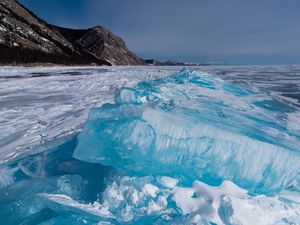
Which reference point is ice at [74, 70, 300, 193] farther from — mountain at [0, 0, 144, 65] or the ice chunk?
mountain at [0, 0, 144, 65]

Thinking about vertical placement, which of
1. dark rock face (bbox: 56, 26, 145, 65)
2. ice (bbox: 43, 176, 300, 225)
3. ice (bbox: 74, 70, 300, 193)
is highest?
ice (bbox: 74, 70, 300, 193)

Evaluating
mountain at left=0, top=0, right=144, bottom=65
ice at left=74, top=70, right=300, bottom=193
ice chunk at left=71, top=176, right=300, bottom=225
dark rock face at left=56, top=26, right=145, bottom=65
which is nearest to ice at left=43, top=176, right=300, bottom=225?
ice chunk at left=71, top=176, right=300, bottom=225

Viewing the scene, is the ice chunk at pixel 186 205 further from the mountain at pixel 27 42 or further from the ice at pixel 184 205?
the mountain at pixel 27 42

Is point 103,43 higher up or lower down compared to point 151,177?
lower down

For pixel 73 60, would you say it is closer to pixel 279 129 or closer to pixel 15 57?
pixel 15 57

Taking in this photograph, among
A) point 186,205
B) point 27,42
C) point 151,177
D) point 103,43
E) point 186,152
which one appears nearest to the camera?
point 186,205

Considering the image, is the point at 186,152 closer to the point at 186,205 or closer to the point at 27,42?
the point at 186,205

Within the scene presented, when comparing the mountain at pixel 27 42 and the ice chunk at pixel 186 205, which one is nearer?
the ice chunk at pixel 186 205

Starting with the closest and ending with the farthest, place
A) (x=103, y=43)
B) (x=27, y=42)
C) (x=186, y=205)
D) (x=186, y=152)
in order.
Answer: (x=186, y=205) → (x=186, y=152) → (x=27, y=42) → (x=103, y=43)

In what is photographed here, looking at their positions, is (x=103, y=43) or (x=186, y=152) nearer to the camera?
(x=186, y=152)

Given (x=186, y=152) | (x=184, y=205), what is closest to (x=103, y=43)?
(x=186, y=152)

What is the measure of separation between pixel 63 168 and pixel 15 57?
4819cm

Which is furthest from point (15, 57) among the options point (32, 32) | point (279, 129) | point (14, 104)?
point (279, 129)

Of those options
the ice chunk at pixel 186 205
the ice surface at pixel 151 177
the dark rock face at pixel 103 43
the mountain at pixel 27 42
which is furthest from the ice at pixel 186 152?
the dark rock face at pixel 103 43
